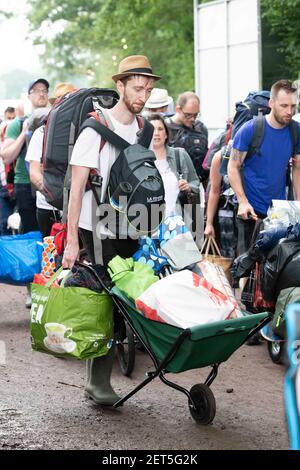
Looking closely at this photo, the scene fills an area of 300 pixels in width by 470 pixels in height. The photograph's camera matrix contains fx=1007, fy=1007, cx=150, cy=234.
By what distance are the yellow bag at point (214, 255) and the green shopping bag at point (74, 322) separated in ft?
9.76

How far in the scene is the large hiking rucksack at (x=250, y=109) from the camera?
8.79 m

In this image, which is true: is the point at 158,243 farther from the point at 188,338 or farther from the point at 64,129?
the point at 188,338

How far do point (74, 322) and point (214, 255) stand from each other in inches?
139

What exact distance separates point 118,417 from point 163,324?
102cm

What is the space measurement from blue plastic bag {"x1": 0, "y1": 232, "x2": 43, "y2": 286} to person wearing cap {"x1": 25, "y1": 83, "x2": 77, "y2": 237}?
0.77 feet

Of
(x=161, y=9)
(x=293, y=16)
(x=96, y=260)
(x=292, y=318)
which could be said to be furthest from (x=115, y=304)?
(x=161, y=9)

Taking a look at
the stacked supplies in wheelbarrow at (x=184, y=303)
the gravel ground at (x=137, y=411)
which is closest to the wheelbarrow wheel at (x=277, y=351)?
the gravel ground at (x=137, y=411)

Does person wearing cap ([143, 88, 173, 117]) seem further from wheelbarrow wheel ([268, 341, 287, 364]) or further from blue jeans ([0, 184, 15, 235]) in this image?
wheelbarrow wheel ([268, 341, 287, 364])

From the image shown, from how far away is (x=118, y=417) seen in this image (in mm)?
6039

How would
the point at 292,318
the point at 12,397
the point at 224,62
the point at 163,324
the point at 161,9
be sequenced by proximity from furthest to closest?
1. the point at 161,9
2. the point at 224,62
3. the point at 12,397
4. the point at 163,324
5. the point at 292,318

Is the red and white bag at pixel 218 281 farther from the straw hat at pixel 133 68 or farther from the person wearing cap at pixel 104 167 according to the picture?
the straw hat at pixel 133 68

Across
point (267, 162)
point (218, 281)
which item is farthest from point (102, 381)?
point (267, 162)

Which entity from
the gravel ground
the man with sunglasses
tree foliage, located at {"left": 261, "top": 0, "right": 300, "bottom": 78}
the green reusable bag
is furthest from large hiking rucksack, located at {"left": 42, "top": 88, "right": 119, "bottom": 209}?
tree foliage, located at {"left": 261, "top": 0, "right": 300, "bottom": 78}

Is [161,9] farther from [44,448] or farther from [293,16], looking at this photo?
[44,448]
